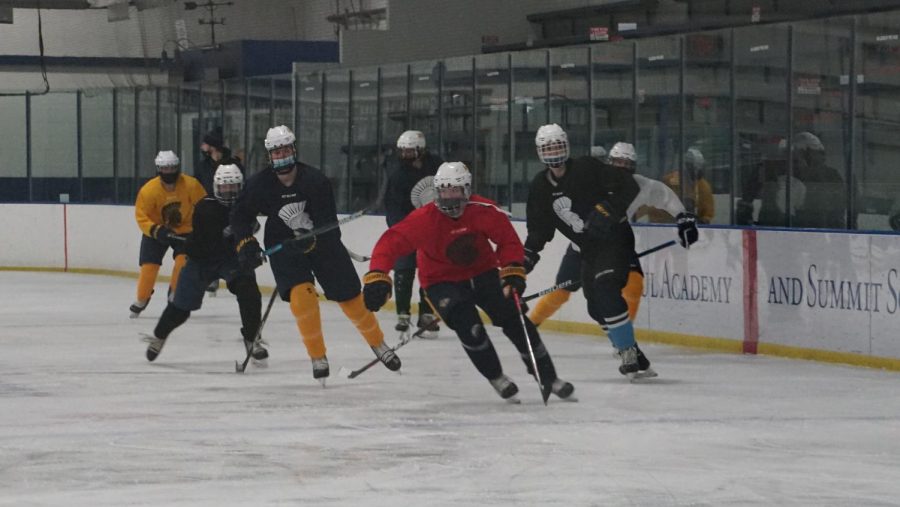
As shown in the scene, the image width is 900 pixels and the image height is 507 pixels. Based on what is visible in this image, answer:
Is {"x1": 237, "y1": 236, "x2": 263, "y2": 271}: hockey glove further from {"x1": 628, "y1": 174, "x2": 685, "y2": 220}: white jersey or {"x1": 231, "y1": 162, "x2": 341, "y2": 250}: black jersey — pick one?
{"x1": 628, "y1": 174, "x2": 685, "y2": 220}: white jersey

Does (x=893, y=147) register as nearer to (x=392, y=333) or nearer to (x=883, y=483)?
(x=392, y=333)

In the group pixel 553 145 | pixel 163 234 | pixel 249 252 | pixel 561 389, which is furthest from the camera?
pixel 163 234

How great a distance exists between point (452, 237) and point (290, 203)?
122 centimetres

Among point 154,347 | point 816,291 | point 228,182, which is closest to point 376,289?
point 228,182

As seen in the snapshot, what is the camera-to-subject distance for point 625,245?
9148mm

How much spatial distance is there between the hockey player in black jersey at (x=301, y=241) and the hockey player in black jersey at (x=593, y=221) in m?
0.97

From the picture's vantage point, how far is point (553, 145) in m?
8.98

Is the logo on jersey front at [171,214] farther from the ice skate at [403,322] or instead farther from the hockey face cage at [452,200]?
the hockey face cage at [452,200]

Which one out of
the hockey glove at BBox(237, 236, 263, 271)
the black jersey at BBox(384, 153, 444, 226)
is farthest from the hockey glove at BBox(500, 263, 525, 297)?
the black jersey at BBox(384, 153, 444, 226)

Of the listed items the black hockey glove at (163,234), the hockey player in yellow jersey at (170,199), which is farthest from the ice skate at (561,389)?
the hockey player in yellow jersey at (170,199)

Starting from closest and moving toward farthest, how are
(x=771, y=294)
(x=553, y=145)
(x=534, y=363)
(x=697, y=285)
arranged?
(x=534, y=363)
(x=553, y=145)
(x=771, y=294)
(x=697, y=285)

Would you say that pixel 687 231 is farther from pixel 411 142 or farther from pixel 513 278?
pixel 411 142

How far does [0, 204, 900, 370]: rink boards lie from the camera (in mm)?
9789

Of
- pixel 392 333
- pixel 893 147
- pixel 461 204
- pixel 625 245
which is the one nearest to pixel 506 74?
pixel 392 333
